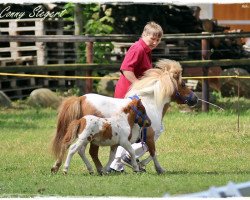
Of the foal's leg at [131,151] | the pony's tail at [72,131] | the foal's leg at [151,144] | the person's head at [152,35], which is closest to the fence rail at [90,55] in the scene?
the person's head at [152,35]

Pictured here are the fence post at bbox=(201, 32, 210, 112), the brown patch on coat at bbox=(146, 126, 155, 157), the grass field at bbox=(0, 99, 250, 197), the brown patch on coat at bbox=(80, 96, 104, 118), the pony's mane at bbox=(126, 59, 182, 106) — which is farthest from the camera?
the fence post at bbox=(201, 32, 210, 112)

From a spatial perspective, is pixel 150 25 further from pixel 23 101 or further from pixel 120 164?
pixel 23 101

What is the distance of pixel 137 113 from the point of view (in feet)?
32.9

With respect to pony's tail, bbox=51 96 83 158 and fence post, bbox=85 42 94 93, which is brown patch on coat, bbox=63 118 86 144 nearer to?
pony's tail, bbox=51 96 83 158

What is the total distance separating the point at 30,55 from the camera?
18938 millimetres

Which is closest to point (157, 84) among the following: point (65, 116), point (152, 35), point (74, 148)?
point (152, 35)

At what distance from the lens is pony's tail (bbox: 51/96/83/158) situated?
9.86 metres

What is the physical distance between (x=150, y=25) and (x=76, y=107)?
148cm

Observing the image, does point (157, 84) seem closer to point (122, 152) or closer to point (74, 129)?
point (122, 152)

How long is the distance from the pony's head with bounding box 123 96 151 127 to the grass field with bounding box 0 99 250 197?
24.5 inches

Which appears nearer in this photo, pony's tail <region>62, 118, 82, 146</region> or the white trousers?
pony's tail <region>62, 118, 82, 146</region>

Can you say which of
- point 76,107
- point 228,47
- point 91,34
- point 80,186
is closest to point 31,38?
point 91,34

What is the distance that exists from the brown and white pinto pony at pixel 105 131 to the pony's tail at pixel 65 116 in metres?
0.11

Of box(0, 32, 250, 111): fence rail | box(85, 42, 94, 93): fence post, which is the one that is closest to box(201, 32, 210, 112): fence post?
box(0, 32, 250, 111): fence rail
